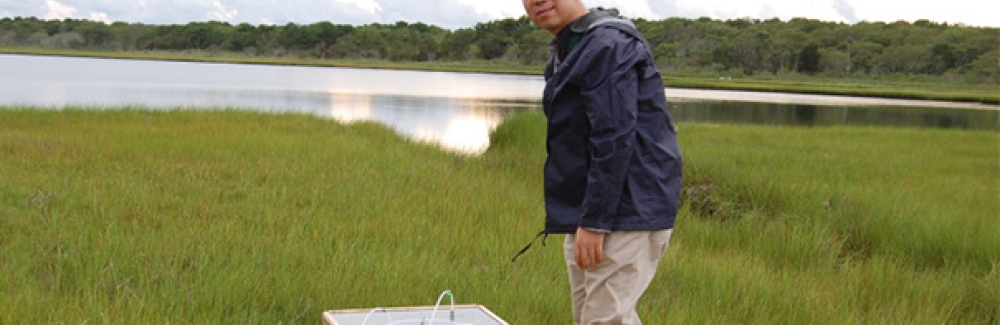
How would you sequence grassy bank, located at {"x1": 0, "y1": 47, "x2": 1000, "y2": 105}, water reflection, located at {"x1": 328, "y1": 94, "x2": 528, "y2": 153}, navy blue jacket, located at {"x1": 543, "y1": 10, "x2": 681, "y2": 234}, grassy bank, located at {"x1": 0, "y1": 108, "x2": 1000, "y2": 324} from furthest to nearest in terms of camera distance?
1. grassy bank, located at {"x1": 0, "y1": 47, "x2": 1000, "y2": 105}
2. water reflection, located at {"x1": 328, "y1": 94, "x2": 528, "y2": 153}
3. grassy bank, located at {"x1": 0, "y1": 108, "x2": 1000, "y2": 324}
4. navy blue jacket, located at {"x1": 543, "y1": 10, "x2": 681, "y2": 234}

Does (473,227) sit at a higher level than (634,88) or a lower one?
lower

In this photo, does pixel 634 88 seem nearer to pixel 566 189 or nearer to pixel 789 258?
pixel 566 189

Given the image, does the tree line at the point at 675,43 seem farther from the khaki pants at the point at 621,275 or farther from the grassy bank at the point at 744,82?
the khaki pants at the point at 621,275

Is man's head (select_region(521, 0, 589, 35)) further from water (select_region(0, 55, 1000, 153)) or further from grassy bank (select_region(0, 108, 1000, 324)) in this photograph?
water (select_region(0, 55, 1000, 153))

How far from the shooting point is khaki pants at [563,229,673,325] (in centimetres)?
314

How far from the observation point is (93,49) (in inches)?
4067

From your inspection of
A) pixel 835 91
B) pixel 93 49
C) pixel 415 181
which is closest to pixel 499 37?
pixel 93 49

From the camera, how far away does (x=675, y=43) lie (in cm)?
9475

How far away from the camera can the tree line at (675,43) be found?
86.6m

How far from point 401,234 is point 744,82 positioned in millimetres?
66374

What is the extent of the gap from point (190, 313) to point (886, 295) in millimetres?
3969

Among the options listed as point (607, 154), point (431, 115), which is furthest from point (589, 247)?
point (431, 115)

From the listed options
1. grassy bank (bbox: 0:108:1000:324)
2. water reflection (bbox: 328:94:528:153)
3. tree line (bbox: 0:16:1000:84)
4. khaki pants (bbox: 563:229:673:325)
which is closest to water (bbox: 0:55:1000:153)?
water reflection (bbox: 328:94:528:153)

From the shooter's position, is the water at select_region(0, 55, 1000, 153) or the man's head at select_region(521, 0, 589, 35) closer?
the man's head at select_region(521, 0, 589, 35)
